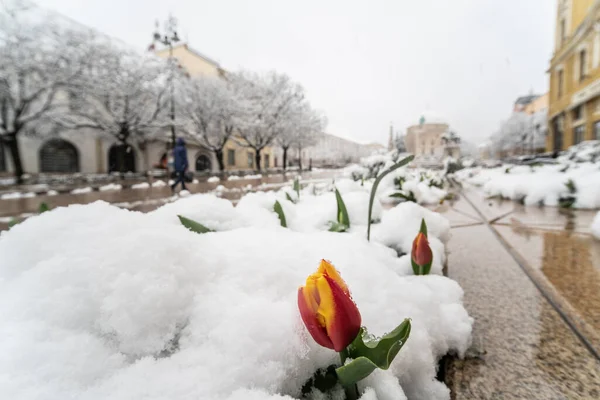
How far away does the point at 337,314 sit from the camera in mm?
443

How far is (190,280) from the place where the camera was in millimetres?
652

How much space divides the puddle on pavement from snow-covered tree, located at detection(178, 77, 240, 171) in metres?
23.7

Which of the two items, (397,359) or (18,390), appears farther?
(397,359)

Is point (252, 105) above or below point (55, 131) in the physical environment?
above

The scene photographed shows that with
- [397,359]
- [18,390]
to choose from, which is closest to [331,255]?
[397,359]

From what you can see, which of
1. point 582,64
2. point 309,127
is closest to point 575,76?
point 582,64

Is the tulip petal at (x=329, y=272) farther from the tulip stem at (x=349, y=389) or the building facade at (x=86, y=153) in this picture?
the building facade at (x=86, y=153)

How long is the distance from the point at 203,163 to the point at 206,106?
9105 millimetres

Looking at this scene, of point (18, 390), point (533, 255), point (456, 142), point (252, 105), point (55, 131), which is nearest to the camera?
point (18, 390)

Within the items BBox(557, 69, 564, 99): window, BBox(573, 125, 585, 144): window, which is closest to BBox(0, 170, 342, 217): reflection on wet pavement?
BBox(573, 125, 585, 144): window

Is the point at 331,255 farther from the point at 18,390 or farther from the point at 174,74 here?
the point at 174,74

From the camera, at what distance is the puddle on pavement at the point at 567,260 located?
1.01 m

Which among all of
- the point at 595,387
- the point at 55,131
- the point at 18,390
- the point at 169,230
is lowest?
the point at 595,387

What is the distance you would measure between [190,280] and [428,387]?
53cm
